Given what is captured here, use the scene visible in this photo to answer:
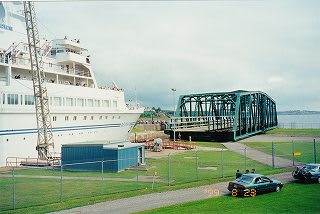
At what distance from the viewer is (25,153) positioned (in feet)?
105

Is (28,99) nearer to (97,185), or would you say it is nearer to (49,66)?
(49,66)

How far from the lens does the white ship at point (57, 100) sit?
30859 mm

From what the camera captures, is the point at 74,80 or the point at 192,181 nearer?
the point at 192,181

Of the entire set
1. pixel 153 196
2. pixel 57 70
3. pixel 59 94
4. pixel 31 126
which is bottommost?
pixel 153 196

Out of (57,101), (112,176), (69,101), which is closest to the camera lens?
(112,176)

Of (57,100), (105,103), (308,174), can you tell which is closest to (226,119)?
(105,103)

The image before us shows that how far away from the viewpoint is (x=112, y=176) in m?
24.0

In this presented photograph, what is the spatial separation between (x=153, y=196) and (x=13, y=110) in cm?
1868

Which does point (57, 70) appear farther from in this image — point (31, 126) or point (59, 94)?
point (31, 126)

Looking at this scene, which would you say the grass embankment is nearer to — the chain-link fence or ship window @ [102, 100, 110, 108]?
the chain-link fence

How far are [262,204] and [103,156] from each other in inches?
602

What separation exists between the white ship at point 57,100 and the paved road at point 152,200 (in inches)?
540

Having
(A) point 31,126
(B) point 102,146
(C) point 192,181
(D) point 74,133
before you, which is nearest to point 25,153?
(A) point 31,126

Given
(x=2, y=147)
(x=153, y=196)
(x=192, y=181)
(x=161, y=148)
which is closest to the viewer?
(x=153, y=196)
